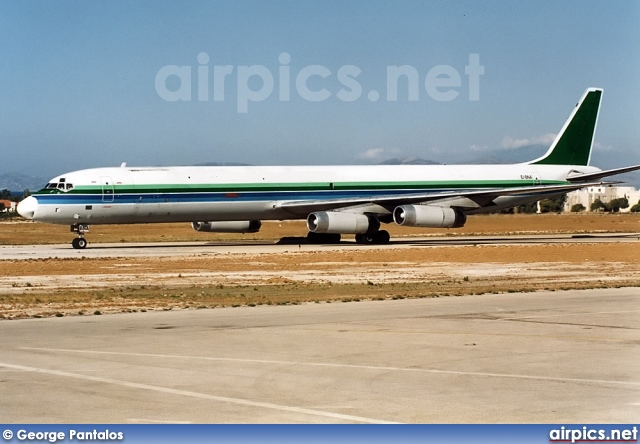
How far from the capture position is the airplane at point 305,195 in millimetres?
47312

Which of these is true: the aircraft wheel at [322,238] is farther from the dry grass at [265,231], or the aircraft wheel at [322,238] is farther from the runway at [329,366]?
the runway at [329,366]

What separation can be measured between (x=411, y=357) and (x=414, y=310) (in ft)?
21.7

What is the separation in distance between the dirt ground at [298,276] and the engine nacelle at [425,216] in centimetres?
453

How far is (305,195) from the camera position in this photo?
52.3 metres

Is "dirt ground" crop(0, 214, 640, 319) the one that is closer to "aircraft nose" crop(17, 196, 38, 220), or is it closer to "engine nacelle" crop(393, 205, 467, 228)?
"engine nacelle" crop(393, 205, 467, 228)

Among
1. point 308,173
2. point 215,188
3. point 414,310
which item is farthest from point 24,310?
point 308,173

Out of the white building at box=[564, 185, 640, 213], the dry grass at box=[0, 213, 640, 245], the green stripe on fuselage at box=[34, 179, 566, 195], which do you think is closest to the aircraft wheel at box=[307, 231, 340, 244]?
the green stripe on fuselage at box=[34, 179, 566, 195]

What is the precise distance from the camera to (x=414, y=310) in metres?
21.1

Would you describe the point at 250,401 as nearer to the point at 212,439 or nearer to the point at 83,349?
the point at 212,439

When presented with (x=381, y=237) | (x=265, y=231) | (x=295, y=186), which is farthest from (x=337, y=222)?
(x=265, y=231)

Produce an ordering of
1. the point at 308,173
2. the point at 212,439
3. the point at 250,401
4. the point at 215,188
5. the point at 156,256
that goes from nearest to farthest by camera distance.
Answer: the point at 212,439 → the point at 250,401 → the point at 156,256 → the point at 215,188 → the point at 308,173

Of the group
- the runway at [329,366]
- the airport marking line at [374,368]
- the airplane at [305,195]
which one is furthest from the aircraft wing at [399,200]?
the airport marking line at [374,368]

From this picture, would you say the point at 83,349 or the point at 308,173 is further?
the point at 308,173

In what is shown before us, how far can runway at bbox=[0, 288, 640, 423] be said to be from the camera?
1066 centimetres
